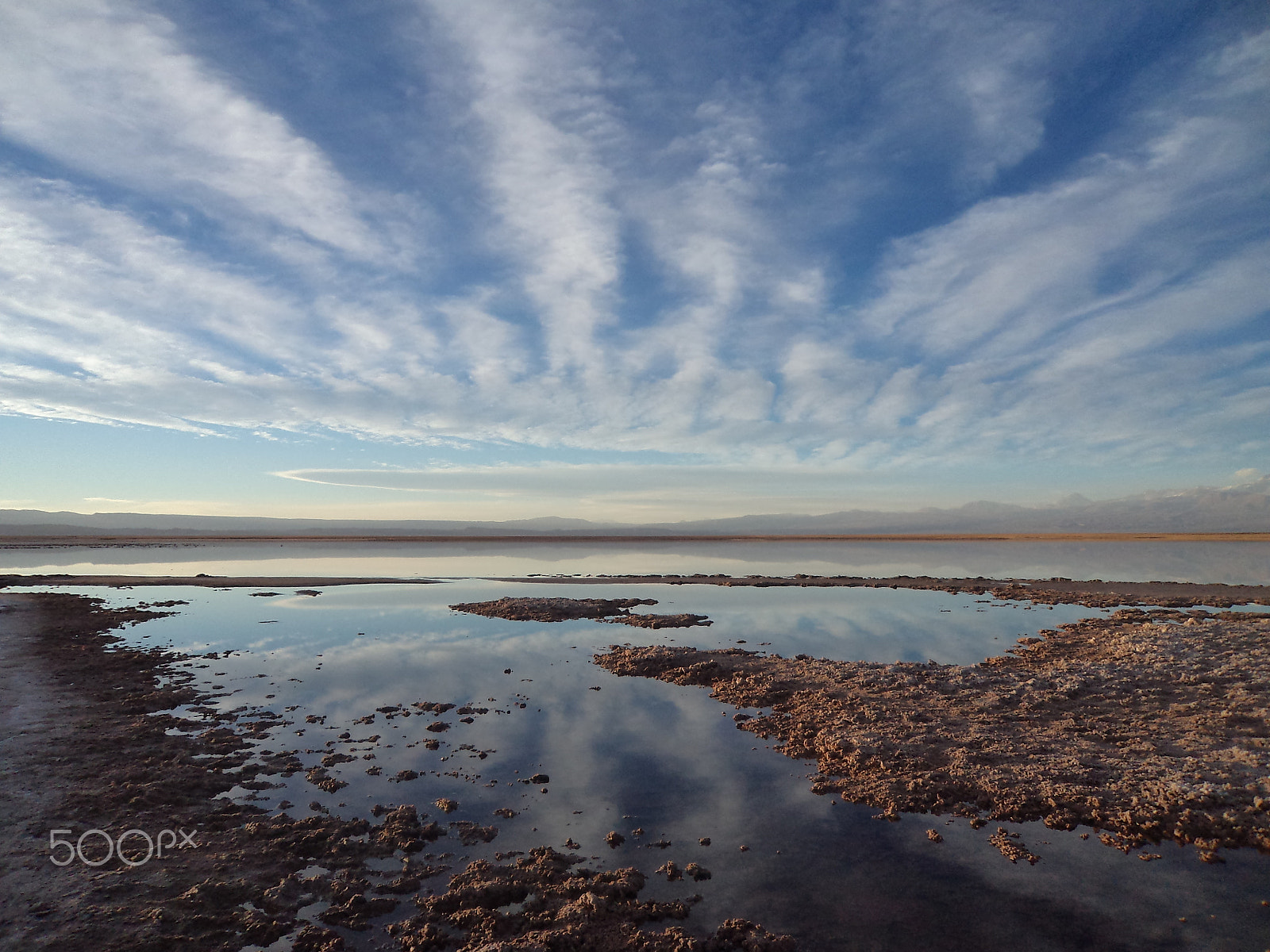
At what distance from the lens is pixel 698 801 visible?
1030 centimetres

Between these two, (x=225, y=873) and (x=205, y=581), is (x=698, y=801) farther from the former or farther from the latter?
(x=205, y=581)

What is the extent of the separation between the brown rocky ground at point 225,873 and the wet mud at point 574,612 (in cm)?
1836

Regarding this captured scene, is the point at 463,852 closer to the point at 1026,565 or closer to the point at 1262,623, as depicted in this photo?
the point at 1262,623

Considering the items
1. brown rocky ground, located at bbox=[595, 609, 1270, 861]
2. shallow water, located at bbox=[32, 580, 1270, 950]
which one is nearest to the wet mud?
shallow water, located at bbox=[32, 580, 1270, 950]

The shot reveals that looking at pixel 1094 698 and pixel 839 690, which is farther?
pixel 839 690

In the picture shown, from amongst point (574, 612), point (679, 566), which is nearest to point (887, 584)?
point (679, 566)

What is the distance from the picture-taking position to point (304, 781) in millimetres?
10992

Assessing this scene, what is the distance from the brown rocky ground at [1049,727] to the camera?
31.8ft

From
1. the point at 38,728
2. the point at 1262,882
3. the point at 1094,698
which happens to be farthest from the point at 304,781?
the point at 1094,698

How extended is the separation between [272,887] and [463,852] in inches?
96.0

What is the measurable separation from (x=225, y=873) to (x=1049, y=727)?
16093 millimetres

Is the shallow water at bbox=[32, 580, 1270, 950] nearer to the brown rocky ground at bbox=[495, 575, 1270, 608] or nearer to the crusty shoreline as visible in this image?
the brown rocky ground at bbox=[495, 575, 1270, 608]

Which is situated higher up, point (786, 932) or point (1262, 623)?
point (1262, 623)

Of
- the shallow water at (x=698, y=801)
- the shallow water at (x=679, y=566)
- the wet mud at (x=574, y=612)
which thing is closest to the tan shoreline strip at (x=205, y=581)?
the shallow water at (x=679, y=566)
